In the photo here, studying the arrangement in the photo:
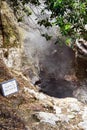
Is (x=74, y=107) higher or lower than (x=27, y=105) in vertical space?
lower

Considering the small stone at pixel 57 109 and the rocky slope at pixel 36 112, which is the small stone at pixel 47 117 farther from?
the small stone at pixel 57 109

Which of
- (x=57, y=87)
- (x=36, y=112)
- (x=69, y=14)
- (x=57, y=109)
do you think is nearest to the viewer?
(x=69, y=14)

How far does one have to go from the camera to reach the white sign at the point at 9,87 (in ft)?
20.1

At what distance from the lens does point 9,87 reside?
6270 millimetres

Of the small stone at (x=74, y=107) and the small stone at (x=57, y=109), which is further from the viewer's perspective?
the small stone at (x=74, y=107)

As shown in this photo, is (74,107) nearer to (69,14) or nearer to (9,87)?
(9,87)

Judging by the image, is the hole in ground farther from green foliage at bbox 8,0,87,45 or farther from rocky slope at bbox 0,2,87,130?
green foliage at bbox 8,0,87,45

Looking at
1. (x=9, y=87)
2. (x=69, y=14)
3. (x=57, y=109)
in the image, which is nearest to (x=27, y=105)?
(x=9, y=87)

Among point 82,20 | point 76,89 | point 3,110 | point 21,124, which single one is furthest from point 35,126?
point 76,89

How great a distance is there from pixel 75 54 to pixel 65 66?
0.86 meters

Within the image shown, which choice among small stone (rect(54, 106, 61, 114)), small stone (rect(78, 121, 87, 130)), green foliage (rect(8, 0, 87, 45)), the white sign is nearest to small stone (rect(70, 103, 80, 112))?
small stone (rect(54, 106, 61, 114))

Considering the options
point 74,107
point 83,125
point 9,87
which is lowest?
point 83,125

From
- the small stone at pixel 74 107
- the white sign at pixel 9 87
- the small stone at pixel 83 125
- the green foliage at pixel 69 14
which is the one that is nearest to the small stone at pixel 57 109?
the small stone at pixel 74 107

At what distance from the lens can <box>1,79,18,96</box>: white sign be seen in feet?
20.1
